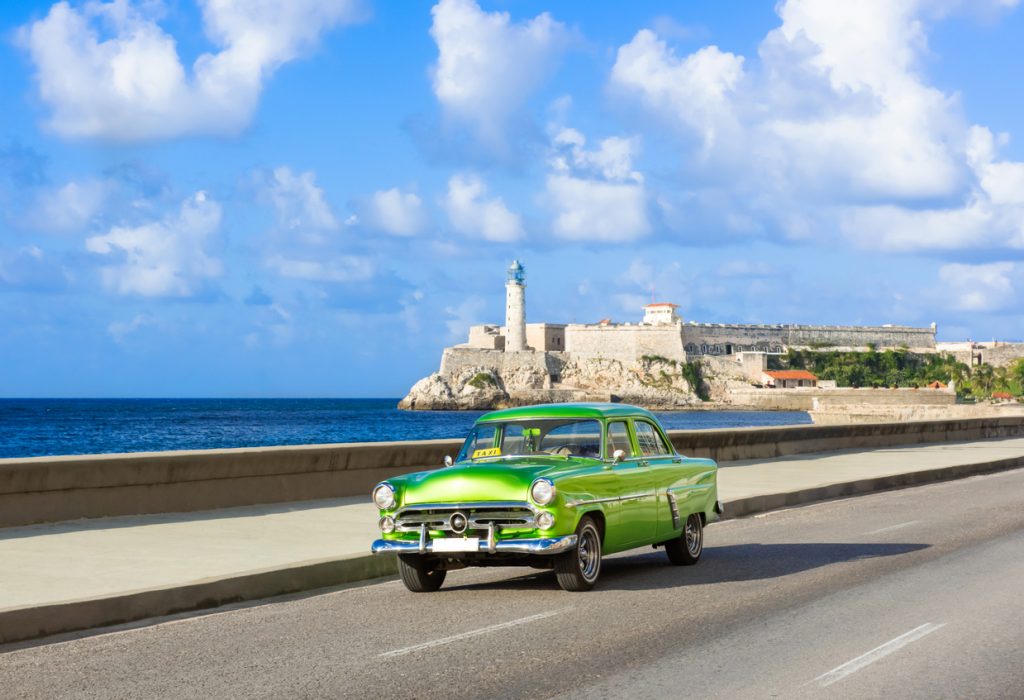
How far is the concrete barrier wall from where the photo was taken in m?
14.3

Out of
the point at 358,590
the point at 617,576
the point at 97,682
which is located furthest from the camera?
the point at 617,576

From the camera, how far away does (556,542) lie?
1030 centimetres

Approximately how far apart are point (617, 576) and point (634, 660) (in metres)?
4.24

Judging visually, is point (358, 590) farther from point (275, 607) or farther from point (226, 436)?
point (226, 436)

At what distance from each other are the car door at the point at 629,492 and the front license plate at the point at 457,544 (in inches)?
57.4

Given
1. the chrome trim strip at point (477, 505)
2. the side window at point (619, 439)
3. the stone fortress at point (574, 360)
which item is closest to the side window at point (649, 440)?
the side window at point (619, 439)

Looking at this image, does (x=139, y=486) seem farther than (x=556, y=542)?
Yes

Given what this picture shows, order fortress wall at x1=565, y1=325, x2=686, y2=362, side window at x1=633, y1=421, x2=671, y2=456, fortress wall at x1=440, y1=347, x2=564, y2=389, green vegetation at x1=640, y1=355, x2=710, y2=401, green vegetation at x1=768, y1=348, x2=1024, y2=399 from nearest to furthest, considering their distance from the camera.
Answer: side window at x1=633, y1=421, x2=671, y2=456 < fortress wall at x1=440, y1=347, x2=564, y2=389 < green vegetation at x1=640, y1=355, x2=710, y2=401 < fortress wall at x1=565, y1=325, x2=686, y2=362 < green vegetation at x1=768, y1=348, x2=1024, y2=399

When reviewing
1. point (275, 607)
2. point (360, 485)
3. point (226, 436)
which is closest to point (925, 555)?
point (275, 607)

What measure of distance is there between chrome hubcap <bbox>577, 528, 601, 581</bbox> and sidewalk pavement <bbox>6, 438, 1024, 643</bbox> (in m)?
2.47

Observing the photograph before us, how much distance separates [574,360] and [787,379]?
32.7 metres

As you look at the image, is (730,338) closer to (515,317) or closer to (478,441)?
(515,317)

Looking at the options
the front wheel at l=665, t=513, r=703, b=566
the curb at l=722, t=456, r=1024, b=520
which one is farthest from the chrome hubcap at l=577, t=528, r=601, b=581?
the curb at l=722, t=456, r=1024, b=520

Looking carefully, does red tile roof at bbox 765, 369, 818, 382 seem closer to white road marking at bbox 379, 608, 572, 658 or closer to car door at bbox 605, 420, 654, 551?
car door at bbox 605, 420, 654, 551
